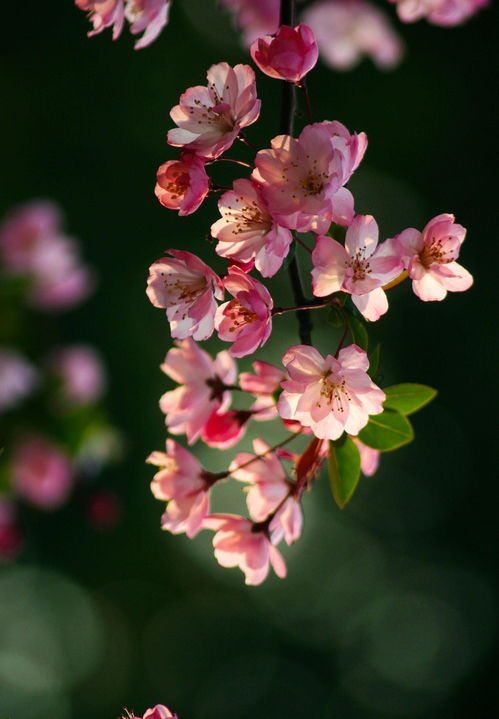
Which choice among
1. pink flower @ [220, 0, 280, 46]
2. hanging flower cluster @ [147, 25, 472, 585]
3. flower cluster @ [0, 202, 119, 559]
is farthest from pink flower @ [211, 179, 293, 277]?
pink flower @ [220, 0, 280, 46]

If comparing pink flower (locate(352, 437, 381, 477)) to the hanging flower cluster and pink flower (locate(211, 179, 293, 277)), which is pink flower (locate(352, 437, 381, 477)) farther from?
pink flower (locate(211, 179, 293, 277))

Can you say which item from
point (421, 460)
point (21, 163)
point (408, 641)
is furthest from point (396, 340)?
point (408, 641)

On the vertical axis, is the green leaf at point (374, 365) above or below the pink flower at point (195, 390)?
above

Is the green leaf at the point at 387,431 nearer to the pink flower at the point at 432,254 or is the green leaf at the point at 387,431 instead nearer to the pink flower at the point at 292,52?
the pink flower at the point at 432,254

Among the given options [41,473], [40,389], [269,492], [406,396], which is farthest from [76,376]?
[406,396]

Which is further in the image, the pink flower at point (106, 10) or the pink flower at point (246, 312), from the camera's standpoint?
the pink flower at point (106, 10)

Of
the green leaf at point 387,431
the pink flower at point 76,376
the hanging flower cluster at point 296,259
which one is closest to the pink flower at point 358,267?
the hanging flower cluster at point 296,259
